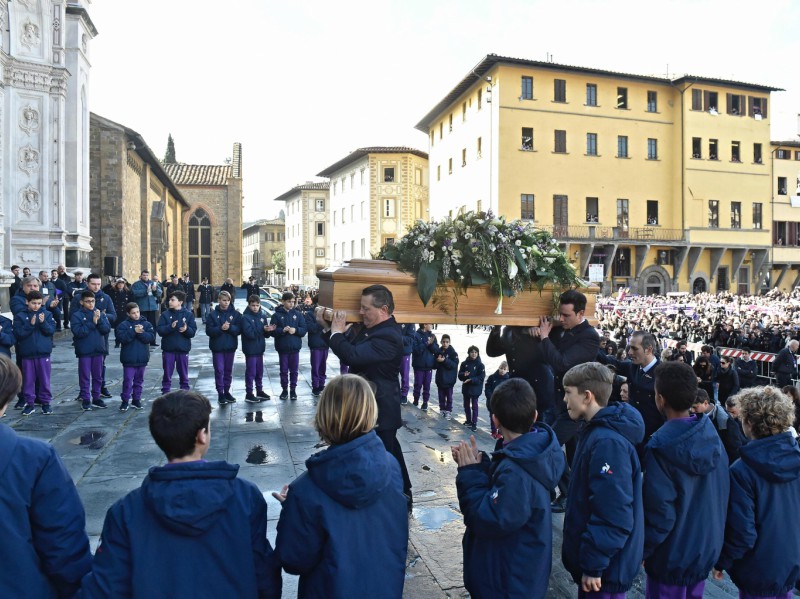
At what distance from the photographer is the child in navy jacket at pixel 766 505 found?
3084 millimetres

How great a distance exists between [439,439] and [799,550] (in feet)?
15.5

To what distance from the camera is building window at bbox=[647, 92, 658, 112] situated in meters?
38.3

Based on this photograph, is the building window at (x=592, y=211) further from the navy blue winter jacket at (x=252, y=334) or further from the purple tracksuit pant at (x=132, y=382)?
the purple tracksuit pant at (x=132, y=382)

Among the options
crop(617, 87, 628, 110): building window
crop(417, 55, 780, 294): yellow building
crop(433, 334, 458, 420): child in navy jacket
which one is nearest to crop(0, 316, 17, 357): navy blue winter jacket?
crop(433, 334, 458, 420): child in navy jacket

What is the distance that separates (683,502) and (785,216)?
48.3 metres

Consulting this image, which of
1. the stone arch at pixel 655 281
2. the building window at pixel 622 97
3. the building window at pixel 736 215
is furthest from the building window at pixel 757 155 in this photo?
the building window at pixel 622 97

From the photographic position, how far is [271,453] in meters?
6.60

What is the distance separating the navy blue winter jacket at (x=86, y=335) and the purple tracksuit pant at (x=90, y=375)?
80mm

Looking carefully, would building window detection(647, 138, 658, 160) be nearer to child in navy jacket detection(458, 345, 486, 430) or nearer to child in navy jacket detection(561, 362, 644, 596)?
child in navy jacket detection(458, 345, 486, 430)

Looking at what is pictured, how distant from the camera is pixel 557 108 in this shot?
35938mm

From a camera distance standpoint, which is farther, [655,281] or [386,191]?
[386,191]

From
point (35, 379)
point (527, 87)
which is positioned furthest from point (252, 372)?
point (527, 87)

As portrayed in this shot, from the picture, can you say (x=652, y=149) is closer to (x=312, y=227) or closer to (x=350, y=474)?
(x=312, y=227)

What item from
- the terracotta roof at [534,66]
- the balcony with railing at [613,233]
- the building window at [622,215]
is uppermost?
the terracotta roof at [534,66]
